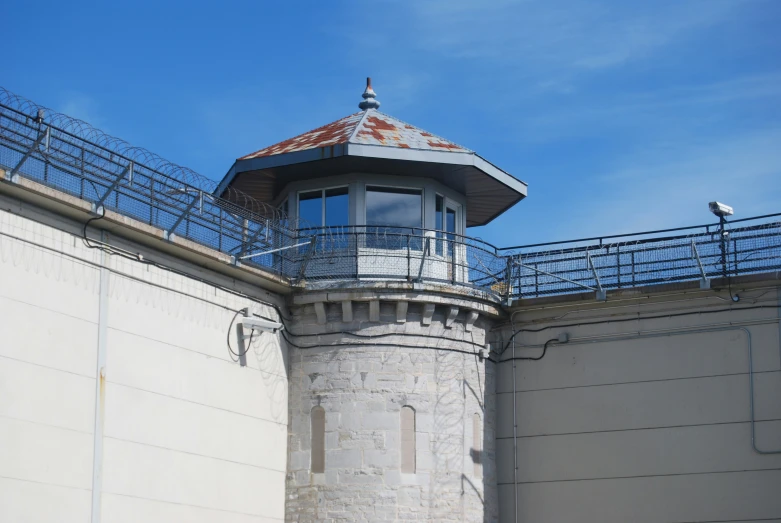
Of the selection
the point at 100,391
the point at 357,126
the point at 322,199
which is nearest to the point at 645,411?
the point at 322,199

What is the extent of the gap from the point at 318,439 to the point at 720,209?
8515mm

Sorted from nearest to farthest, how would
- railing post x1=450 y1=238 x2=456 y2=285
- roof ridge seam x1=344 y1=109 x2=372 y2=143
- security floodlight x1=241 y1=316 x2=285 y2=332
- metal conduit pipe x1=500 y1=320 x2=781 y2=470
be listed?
metal conduit pipe x1=500 y1=320 x2=781 y2=470 → security floodlight x1=241 y1=316 x2=285 y2=332 → railing post x1=450 y1=238 x2=456 y2=285 → roof ridge seam x1=344 y1=109 x2=372 y2=143

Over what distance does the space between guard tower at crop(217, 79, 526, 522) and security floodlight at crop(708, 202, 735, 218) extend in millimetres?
4229

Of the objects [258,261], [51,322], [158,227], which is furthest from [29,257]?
[258,261]

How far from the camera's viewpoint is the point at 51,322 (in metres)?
18.3

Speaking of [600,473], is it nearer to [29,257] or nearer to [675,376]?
[675,376]

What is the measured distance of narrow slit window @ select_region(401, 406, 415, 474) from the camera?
2259 cm

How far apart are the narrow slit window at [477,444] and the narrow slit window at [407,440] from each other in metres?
1.43

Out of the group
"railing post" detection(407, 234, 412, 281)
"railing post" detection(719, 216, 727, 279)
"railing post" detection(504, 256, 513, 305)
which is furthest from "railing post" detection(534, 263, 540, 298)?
"railing post" detection(719, 216, 727, 279)

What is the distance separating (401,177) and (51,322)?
865cm

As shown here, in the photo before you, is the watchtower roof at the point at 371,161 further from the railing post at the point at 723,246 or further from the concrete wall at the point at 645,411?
the railing post at the point at 723,246

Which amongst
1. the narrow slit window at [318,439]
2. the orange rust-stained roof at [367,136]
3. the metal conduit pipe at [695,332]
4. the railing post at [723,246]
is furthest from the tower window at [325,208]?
the railing post at [723,246]

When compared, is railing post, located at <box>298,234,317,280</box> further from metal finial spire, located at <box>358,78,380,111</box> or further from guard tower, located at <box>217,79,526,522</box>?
metal finial spire, located at <box>358,78,380,111</box>

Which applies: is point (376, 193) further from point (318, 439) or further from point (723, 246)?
point (723, 246)
